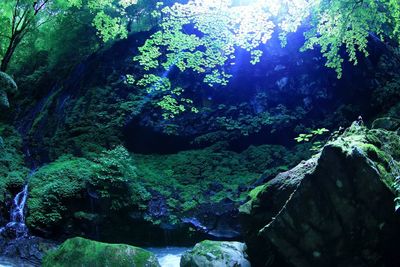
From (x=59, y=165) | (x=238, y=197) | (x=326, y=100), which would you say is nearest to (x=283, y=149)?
(x=326, y=100)

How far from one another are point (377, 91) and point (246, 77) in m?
6.00

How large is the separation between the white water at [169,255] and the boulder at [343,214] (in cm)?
411

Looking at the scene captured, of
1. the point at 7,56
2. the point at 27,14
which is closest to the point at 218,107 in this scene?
the point at 27,14

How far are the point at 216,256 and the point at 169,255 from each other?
3.65m

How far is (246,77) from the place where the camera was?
17.4 metres

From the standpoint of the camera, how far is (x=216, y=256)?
19.3 ft

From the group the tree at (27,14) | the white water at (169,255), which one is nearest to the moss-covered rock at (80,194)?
the white water at (169,255)

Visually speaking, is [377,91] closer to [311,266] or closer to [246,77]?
[246,77]

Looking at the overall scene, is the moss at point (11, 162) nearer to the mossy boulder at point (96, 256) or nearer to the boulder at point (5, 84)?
the boulder at point (5, 84)

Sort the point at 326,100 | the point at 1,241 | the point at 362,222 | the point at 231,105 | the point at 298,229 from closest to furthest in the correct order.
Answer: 1. the point at 362,222
2. the point at 298,229
3. the point at 1,241
4. the point at 326,100
5. the point at 231,105

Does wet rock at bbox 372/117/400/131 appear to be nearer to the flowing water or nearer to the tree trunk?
the flowing water

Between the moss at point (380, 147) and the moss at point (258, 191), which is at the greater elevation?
the moss at point (380, 147)

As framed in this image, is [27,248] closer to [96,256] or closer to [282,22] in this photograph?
[96,256]

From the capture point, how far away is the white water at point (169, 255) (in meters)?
8.37
